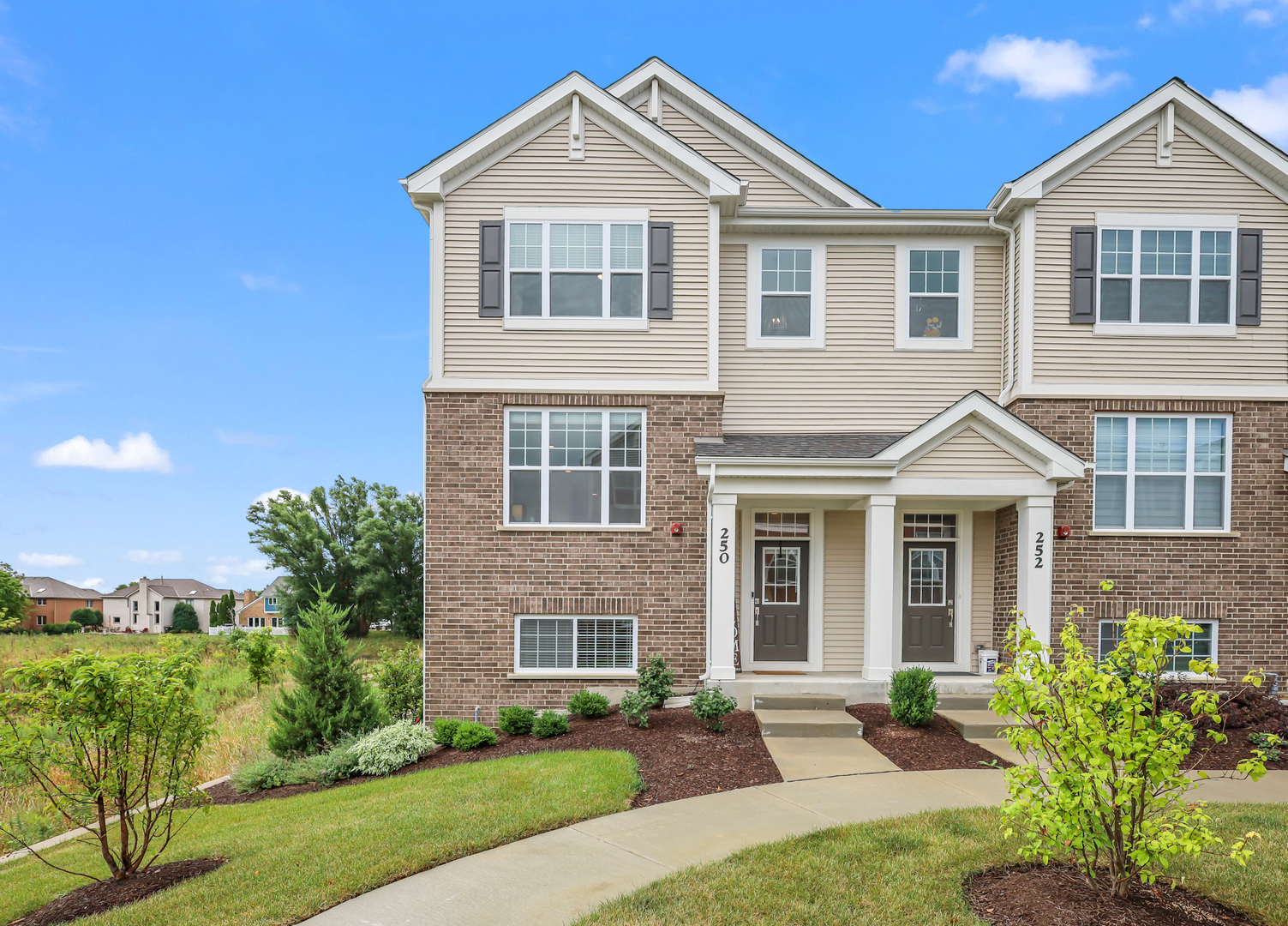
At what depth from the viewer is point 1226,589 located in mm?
12086

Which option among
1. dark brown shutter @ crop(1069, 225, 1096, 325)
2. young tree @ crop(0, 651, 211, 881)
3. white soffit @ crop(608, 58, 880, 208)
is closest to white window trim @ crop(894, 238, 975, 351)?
white soffit @ crop(608, 58, 880, 208)

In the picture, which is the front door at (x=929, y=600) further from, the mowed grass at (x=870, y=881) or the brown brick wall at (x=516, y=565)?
the mowed grass at (x=870, y=881)

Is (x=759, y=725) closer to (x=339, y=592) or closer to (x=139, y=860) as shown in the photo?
(x=139, y=860)

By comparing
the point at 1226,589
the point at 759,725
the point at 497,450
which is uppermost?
the point at 497,450

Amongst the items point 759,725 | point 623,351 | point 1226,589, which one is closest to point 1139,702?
point 759,725

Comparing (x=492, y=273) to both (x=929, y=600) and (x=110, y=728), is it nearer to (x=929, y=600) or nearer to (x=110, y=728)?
(x=110, y=728)

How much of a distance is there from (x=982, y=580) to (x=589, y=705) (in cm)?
657

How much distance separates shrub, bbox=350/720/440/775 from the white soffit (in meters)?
10.6

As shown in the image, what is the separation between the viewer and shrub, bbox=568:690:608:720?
35.6 ft

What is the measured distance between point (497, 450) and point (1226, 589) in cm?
1107

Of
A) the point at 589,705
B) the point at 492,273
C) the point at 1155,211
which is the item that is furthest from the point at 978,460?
the point at 492,273

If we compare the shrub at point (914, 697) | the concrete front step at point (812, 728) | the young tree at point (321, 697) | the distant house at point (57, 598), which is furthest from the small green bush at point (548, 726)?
the distant house at point (57, 598)

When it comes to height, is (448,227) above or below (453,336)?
above

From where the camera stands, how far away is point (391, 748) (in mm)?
9789
